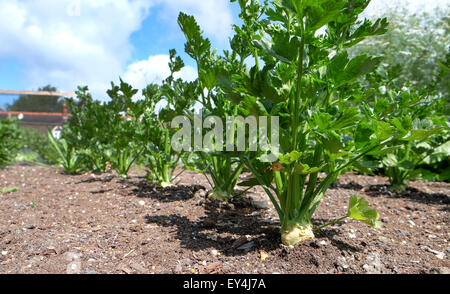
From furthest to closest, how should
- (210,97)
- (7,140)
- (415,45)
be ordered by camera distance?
(415,45) → (7,140) → (210,97)

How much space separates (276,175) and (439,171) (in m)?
3.22

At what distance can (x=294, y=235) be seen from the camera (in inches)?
62.3

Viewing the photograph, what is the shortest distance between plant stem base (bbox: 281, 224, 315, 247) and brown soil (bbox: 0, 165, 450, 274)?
38mm

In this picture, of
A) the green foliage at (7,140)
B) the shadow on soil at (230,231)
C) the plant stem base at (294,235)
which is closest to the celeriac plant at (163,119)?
the shadow on soil at (230,231)

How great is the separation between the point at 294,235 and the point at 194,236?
58 centimetres

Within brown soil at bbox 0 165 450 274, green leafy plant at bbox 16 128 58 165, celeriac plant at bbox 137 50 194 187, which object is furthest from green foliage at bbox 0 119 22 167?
celeriac plant at bbox 137 50 194 187

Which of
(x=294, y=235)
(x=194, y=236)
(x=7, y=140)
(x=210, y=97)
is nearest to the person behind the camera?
(x=294, y=235)

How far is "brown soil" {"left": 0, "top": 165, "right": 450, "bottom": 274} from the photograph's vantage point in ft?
Answer: 4.86

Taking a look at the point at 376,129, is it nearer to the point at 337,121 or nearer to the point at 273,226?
the point at 337,121

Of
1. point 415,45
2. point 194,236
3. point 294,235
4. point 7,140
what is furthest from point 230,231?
point 415,45

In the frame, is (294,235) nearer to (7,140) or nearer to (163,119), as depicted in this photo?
(163,119)

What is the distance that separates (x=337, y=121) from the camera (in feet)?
4.34

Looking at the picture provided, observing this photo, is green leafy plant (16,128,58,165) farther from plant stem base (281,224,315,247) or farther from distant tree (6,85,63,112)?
plant stem base (281,224,315,247)

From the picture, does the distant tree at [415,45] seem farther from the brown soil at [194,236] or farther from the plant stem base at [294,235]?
the plant stem base at [294,235]
